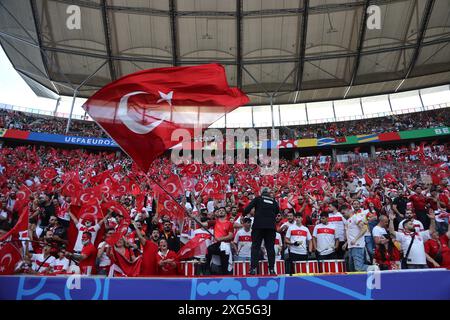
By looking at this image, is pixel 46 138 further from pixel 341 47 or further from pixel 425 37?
pixel 425 37

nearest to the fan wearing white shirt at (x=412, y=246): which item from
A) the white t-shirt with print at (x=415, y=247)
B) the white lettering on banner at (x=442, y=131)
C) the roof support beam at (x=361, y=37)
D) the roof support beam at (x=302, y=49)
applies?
the white t-shirt with print at (x=415, y=247)

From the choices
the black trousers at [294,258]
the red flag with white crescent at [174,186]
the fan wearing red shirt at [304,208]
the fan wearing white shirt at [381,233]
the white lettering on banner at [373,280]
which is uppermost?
the red flag with white crescent at [174,186]

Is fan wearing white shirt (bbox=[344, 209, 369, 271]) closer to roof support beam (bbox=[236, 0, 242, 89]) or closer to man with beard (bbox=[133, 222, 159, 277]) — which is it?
man with beard (bbox=[133, 222, 159, 277])

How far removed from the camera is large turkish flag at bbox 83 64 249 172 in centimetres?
650

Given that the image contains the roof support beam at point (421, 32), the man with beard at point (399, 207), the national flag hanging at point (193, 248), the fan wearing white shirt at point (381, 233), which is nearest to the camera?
the national flag hanging at point (193, 248)

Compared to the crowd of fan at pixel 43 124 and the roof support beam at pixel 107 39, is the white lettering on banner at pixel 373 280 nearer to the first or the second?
the roof support beam at pixel 107 39

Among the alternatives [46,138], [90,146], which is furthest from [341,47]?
[46,138]

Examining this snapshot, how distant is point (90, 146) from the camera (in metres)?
34.7

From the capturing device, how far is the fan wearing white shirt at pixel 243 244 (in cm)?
757

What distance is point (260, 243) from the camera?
642cm

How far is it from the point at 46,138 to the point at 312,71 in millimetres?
26460

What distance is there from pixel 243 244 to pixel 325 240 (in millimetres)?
1873

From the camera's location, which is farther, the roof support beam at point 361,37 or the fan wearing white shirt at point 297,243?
the roof support beam at point 361,37

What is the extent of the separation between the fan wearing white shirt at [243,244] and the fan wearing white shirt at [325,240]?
1.55m
